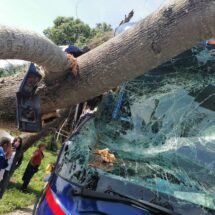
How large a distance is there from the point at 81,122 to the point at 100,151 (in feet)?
1.16

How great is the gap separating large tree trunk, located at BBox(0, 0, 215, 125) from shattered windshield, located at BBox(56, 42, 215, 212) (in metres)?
0.40

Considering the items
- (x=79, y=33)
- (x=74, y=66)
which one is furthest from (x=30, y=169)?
(x=74, y=66)

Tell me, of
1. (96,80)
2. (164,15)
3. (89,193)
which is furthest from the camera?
(96,80)

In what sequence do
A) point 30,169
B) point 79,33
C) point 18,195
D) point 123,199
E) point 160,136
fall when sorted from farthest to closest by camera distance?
point 79,33
point 30,169
point 18,195
point 160,136
point 123,199

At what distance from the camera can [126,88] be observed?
452cm

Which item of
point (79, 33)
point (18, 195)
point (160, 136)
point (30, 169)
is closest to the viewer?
point (160, 136)

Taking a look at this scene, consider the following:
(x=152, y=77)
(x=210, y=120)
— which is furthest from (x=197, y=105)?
(x=152, y=77)

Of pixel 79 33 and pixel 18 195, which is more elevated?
pixel 79 33

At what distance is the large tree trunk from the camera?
315 centimetres

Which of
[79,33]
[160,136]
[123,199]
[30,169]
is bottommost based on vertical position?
[123,199]

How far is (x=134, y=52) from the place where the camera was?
362cm

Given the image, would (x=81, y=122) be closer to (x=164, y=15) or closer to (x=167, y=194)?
(x=167, y=194)

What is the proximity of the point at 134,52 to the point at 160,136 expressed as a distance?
0.95 m

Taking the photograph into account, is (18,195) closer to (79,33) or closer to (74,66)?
(79,33)
